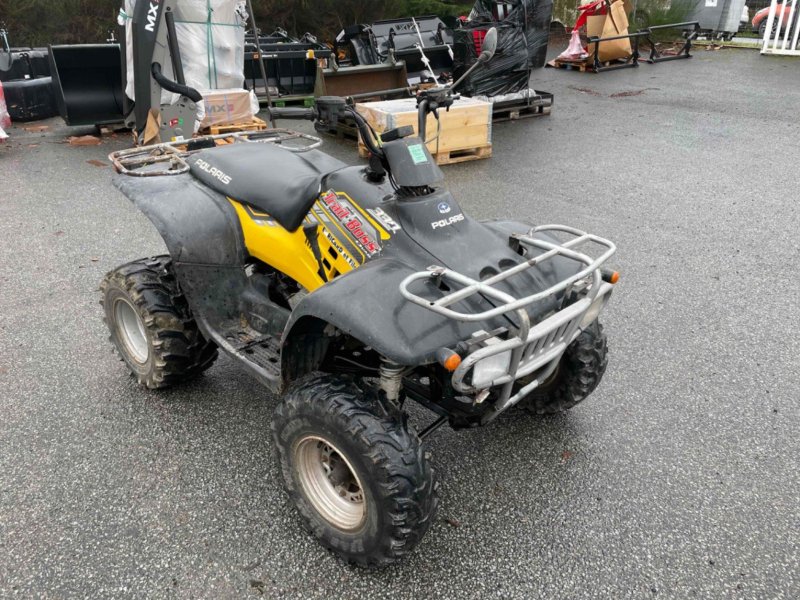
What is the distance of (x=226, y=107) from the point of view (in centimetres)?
820

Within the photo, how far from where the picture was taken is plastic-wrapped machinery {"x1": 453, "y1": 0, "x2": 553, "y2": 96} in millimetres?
9445

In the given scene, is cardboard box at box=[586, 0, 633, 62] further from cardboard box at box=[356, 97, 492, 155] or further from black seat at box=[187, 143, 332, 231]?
black seat at box=[187, 143, 332, 231]

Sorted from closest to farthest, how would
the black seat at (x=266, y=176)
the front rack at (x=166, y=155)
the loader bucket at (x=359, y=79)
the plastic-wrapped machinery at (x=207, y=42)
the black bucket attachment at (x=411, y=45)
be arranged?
the black seat at (x=266, y=176) < the front rack at (x=166, y=155) < the plastic-wrapped machinery at (x=207, y=42) < the loader bucket at (x=359, y=79) < the black bucket attachment at (x=411, y=45)

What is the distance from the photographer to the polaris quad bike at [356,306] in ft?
7.04

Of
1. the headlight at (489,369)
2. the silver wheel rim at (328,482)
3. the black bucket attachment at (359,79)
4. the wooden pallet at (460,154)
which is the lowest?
the silver wheel rim at (328,482)

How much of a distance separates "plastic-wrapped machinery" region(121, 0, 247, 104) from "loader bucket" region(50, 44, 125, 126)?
55.0 inches

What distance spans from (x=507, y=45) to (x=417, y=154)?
774 cm

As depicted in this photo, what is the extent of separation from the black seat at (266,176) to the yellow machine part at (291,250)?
5 centimetres

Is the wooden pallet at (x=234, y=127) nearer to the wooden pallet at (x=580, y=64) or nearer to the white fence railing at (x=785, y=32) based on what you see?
the wooden pallet at (x=580, y=64)

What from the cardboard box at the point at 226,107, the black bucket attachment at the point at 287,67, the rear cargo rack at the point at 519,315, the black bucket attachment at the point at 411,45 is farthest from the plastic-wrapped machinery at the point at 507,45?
the rear cargo rack at the point at 519,315

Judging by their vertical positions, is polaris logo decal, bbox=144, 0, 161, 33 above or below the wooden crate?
above

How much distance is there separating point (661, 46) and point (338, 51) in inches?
374

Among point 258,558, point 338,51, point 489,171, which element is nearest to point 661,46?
point 338,51

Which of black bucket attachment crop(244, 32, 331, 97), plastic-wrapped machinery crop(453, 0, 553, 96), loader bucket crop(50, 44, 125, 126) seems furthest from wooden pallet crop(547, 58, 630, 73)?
loader bucket crop(50, 44, 125, 126)
